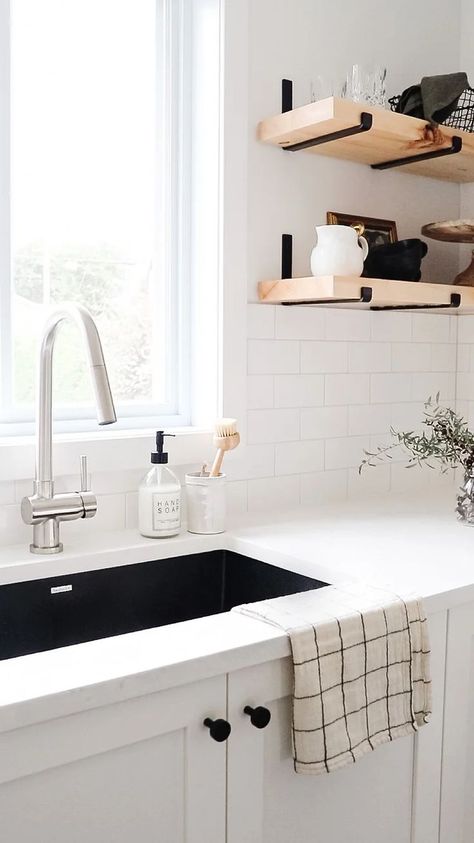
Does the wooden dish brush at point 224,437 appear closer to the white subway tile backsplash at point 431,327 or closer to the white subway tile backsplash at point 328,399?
the white subway tile backsplash at point 328,399

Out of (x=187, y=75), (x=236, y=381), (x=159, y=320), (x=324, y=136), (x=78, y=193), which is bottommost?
(x=236, y=381)

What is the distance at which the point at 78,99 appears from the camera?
6.25 feet

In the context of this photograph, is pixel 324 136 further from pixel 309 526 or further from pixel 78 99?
pixel 309 526

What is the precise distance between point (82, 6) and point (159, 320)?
0.72 meters

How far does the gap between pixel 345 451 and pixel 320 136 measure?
2.63 ft

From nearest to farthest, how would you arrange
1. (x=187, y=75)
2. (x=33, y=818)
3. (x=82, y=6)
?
(x=33, y=818) < (x=82, y=6) < (x=187, y=75)

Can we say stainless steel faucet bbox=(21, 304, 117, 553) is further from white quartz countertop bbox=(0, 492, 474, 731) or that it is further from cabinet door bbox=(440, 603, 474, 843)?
cabinet door bbox=(440, 603, 474, 843)

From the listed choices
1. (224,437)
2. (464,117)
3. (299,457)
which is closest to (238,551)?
(224,437)

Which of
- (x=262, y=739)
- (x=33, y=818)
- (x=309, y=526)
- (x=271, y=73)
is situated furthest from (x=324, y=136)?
(x=33, y=818)

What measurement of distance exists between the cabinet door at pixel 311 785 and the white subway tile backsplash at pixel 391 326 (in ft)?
3.34

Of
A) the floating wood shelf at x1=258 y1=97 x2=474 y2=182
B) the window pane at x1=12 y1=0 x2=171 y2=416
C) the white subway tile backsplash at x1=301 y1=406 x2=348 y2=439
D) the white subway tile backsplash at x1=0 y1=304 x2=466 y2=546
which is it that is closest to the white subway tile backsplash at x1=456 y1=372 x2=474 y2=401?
the white subway tile backsplash at x1=0 y1=304 x2=466 y2=546

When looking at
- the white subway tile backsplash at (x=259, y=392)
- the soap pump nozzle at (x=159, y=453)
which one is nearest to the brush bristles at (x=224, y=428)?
the soap pump nozzle at (x=159, y=453)

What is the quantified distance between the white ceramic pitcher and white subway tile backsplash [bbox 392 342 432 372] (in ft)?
1.61

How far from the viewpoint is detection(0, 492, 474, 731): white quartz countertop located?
3.47 ft
